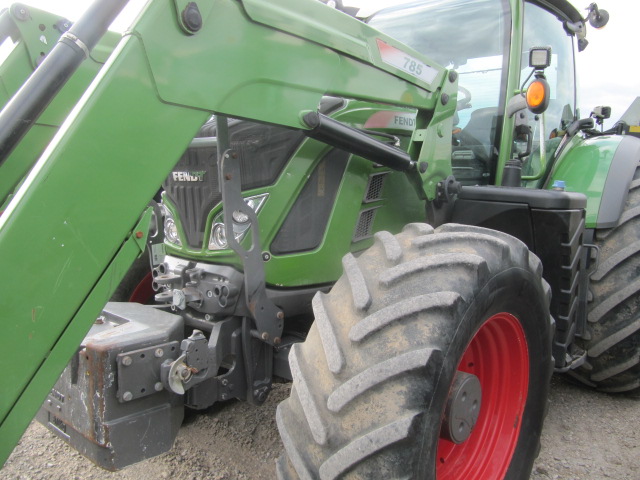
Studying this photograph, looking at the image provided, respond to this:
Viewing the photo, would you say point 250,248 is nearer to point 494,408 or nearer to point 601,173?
point 494,408

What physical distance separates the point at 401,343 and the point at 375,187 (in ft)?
3.56

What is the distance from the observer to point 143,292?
10.4ft

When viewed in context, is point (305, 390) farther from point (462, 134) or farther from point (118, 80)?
point (462, 134)

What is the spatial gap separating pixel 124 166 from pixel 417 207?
1.50m

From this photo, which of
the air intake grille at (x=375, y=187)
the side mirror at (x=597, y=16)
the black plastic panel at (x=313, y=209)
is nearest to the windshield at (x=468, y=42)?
the air intake grille at (x=375, y=187)

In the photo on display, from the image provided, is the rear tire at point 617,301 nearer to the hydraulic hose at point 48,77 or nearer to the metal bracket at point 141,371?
the metal bracket at point 141,371

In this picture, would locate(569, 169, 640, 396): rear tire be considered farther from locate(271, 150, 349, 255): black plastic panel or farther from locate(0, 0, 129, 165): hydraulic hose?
locate(0, 0, 129, 165): hydraulic hose

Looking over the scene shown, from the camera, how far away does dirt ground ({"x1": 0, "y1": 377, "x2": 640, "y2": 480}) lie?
8.27 ft

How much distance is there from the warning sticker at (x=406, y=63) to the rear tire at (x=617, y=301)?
136 cm

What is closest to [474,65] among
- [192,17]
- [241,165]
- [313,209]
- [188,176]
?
[313,209]

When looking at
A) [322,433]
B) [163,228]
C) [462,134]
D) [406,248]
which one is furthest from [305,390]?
[462,134]

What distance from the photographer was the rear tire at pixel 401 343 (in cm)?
144

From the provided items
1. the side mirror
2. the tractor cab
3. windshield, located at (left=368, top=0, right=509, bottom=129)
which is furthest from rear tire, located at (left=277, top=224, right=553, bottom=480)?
the side mirror

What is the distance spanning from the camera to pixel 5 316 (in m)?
1.28
